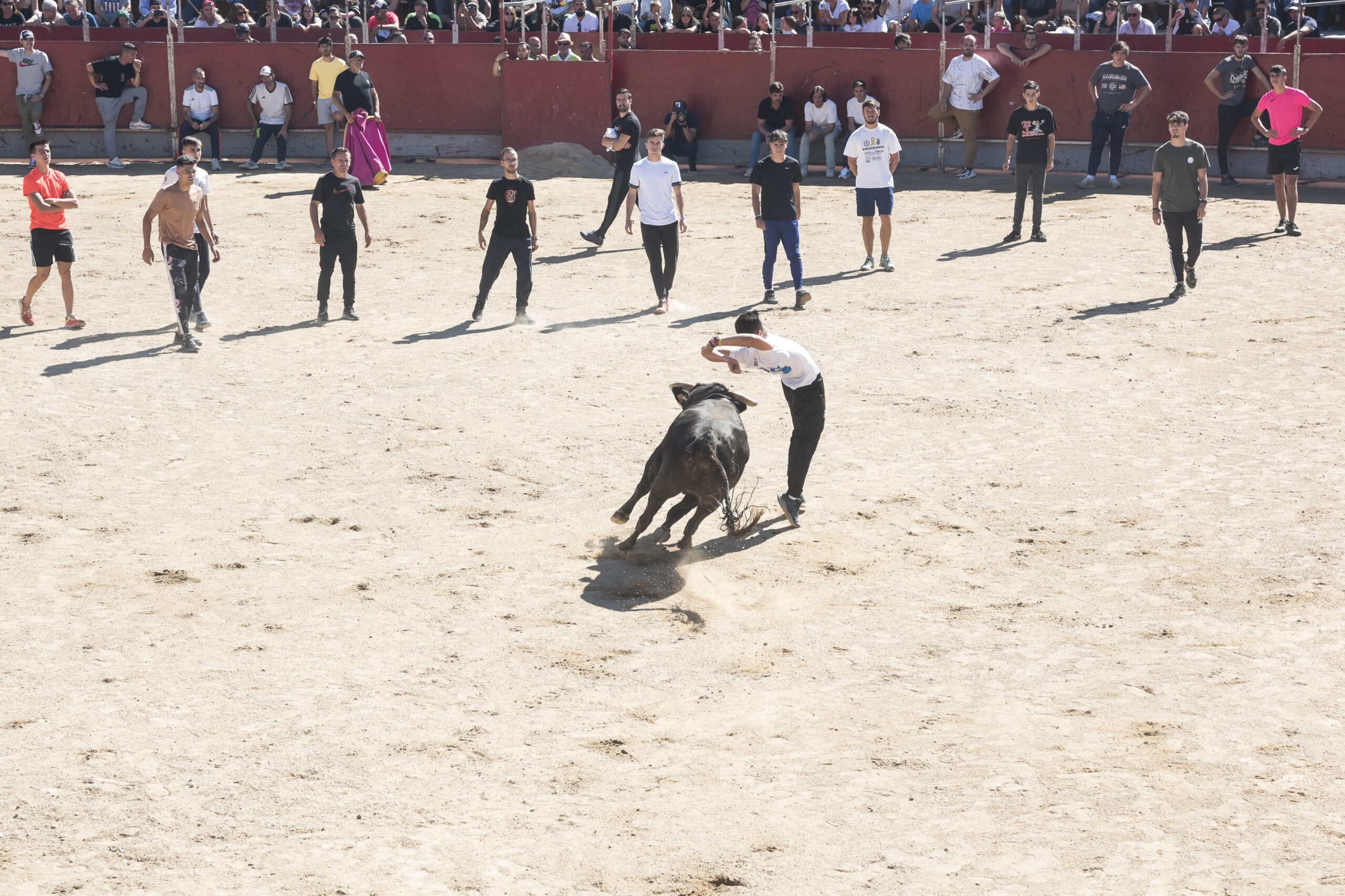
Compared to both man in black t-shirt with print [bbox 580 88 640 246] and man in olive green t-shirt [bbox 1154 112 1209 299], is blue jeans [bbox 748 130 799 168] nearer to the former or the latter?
man in black t-shirt with print [bbox 580 88 640 246]

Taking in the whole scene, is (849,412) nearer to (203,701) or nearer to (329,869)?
(203,701)

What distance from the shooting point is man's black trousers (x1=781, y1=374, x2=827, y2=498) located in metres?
9.30

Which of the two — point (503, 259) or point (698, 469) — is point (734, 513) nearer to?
point (698, 469)

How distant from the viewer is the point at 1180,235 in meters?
15.2

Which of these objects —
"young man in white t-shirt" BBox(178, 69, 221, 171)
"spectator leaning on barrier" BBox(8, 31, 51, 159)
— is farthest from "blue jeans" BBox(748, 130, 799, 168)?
"spectator leaning on barrier" BBox(8, 31, 51, 159)

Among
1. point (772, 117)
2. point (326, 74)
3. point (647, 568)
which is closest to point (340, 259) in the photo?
point (647, 568)

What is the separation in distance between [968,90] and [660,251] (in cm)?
980

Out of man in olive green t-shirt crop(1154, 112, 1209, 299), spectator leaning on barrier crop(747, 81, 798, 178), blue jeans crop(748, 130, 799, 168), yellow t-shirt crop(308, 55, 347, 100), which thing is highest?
yellow t-shirt crop(308, 55, 347, 100)

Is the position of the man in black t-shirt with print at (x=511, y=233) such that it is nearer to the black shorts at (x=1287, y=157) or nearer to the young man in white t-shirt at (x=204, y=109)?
the black shorts at (x=1287, y=157)

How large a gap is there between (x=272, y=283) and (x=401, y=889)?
12.0 m

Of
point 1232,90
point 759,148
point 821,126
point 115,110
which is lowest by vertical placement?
point 759,148

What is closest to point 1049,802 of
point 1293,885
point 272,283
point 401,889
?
point 1293,885

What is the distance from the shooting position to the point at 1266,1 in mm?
22531

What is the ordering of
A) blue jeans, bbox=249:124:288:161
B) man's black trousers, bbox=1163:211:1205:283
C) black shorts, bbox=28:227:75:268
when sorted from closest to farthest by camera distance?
black shorts, bbox=28:227:75:268 < man's black trousers, bbox=1163:211:1205:283 < blue jeans, bbox=249:124:288:161
